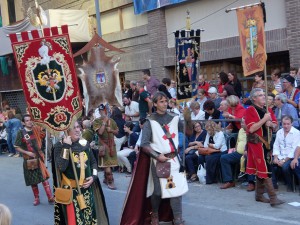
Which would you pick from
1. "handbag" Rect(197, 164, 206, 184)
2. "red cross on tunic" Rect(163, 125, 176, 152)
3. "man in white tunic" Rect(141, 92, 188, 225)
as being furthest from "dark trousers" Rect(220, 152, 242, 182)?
"red cross on tunic" Rect(163, 125, 176, 152)

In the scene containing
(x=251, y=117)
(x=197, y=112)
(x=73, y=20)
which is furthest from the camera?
(x=73, y=20)

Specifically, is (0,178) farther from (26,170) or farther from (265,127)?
(265,127)

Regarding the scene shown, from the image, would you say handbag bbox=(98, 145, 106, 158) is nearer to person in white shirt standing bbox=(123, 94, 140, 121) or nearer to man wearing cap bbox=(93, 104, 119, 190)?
man wearing cap bbox=(93, 104, 119, 190)

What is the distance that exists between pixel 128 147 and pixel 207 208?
177 inches

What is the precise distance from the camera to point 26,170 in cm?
981

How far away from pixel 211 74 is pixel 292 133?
22.5 feet

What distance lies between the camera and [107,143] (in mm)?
11039

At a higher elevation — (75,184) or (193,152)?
(75,184)

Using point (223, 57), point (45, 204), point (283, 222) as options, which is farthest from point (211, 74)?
point (283, 222)

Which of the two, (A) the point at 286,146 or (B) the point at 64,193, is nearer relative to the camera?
(B) the point at 64,193

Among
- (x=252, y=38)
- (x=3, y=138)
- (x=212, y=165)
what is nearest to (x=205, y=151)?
(x=212, y=165)

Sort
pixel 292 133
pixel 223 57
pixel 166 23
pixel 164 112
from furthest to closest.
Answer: pixel 166 23 < pixel 223 57 < pixel 292 133 < pixel 164 112

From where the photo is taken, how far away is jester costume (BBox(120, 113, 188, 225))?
689 cm

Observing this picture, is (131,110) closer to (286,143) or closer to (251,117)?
(286,143)
